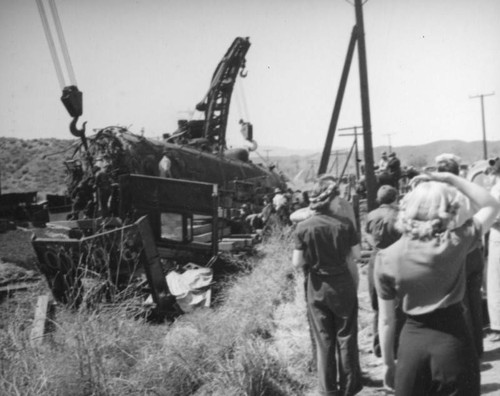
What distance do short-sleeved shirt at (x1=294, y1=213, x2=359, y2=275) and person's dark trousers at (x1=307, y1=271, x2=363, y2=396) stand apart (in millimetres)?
81

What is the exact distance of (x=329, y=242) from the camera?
3.67 metres

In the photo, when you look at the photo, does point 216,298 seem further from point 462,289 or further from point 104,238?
point 462,289

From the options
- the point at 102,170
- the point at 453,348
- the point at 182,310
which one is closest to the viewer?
the point at 453,348

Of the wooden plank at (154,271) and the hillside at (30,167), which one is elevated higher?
the hillside at (30,167)

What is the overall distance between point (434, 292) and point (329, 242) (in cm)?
157

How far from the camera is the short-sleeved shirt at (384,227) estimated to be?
4.20 meters

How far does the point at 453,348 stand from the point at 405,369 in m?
0.23

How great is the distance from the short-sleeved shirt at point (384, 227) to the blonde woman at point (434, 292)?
6.57 feet

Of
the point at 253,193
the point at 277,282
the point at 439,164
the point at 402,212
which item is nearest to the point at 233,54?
the point at 253,193

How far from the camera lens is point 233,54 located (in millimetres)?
20766

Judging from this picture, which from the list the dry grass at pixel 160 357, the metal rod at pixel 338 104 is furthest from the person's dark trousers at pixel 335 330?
the metal rod at pixel 338 104

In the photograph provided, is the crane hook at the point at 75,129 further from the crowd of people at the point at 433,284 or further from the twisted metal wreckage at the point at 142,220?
the crowd of people at the point at 433,284

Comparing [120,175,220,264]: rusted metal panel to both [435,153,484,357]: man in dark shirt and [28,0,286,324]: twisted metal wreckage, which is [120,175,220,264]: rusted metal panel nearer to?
[28,0,286,324]: twisted metal wreckage

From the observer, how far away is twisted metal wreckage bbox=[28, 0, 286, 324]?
20.3 feet
